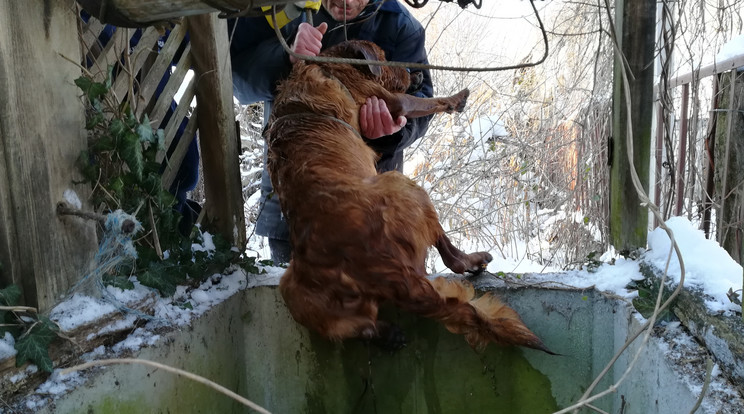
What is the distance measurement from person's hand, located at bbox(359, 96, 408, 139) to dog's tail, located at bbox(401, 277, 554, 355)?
84cm

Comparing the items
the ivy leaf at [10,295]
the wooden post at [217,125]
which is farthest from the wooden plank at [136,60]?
the ivy leaf at [10,295]

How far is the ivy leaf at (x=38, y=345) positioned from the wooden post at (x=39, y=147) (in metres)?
0.12

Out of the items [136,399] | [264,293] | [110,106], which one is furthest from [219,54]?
[136,399]

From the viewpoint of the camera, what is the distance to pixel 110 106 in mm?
2012

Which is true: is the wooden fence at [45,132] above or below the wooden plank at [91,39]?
below

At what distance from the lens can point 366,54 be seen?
2518 mm

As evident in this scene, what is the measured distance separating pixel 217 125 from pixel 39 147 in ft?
3.54

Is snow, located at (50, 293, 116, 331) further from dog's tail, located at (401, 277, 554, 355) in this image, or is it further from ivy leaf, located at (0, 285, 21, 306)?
dog's tail, located at (401, 277, 554, 355)

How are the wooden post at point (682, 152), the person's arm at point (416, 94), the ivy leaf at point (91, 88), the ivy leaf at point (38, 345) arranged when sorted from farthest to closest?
the wooden post at point (682, 152) → the person's arm at point (416, 94) → the ivy leaf at point (91, 88) → the ivy leaf at point (38, 345)

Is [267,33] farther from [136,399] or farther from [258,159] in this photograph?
[258,159]

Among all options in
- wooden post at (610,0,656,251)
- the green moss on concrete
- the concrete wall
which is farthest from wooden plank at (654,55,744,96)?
the green moss on concrete

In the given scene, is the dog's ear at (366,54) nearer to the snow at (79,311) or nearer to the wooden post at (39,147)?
the wooden post at (39,147)

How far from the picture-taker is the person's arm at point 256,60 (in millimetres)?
2856

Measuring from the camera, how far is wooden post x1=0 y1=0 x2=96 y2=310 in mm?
1656
